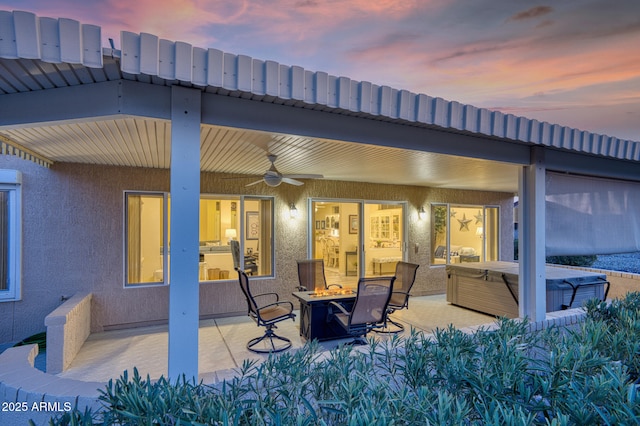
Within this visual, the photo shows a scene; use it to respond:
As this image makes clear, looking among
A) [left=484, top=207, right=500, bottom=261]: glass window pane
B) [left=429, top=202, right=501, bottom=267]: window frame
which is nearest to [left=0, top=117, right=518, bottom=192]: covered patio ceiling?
[left=429, top=202, right=501, bottom=267]: window frame

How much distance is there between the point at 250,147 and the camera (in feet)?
14.0

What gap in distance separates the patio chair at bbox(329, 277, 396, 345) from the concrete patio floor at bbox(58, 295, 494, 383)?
10.4 inches

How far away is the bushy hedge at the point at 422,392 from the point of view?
125 centimetres

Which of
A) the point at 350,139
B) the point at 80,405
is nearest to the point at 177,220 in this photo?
the point at 80,405

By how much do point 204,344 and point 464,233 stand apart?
8.43m

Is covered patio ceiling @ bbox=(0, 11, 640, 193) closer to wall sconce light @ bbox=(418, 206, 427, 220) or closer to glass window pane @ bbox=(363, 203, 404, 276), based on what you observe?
wall sconce light @ bbox=(418, 206, 427, 220)

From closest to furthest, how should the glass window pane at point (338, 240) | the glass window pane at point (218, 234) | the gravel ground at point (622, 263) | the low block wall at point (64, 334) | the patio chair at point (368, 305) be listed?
1. the low block wall at point (64, 334)
2. the patio chair at point (368, 305)
3. the glass window pane at point (218, 234)
4. the gravel ground at point (622, 263)
5. the glass window pane at point (338, 240)

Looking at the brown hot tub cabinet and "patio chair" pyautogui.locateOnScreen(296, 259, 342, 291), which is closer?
the brown hot tub cabinet

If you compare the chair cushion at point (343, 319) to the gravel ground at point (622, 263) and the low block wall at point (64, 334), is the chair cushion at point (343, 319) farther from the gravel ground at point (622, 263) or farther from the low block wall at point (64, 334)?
the gravel ground at point (622, 263)

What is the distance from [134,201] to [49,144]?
2100 millimetres

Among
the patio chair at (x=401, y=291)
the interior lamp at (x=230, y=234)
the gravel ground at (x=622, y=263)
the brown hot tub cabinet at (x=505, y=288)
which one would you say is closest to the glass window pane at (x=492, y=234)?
the brown hot tub cabinet at (x=505, y=288)

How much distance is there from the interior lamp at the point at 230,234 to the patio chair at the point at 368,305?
3449 mm

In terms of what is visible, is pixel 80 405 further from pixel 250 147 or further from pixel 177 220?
pixel 250 147

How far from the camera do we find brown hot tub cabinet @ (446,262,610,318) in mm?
6004
